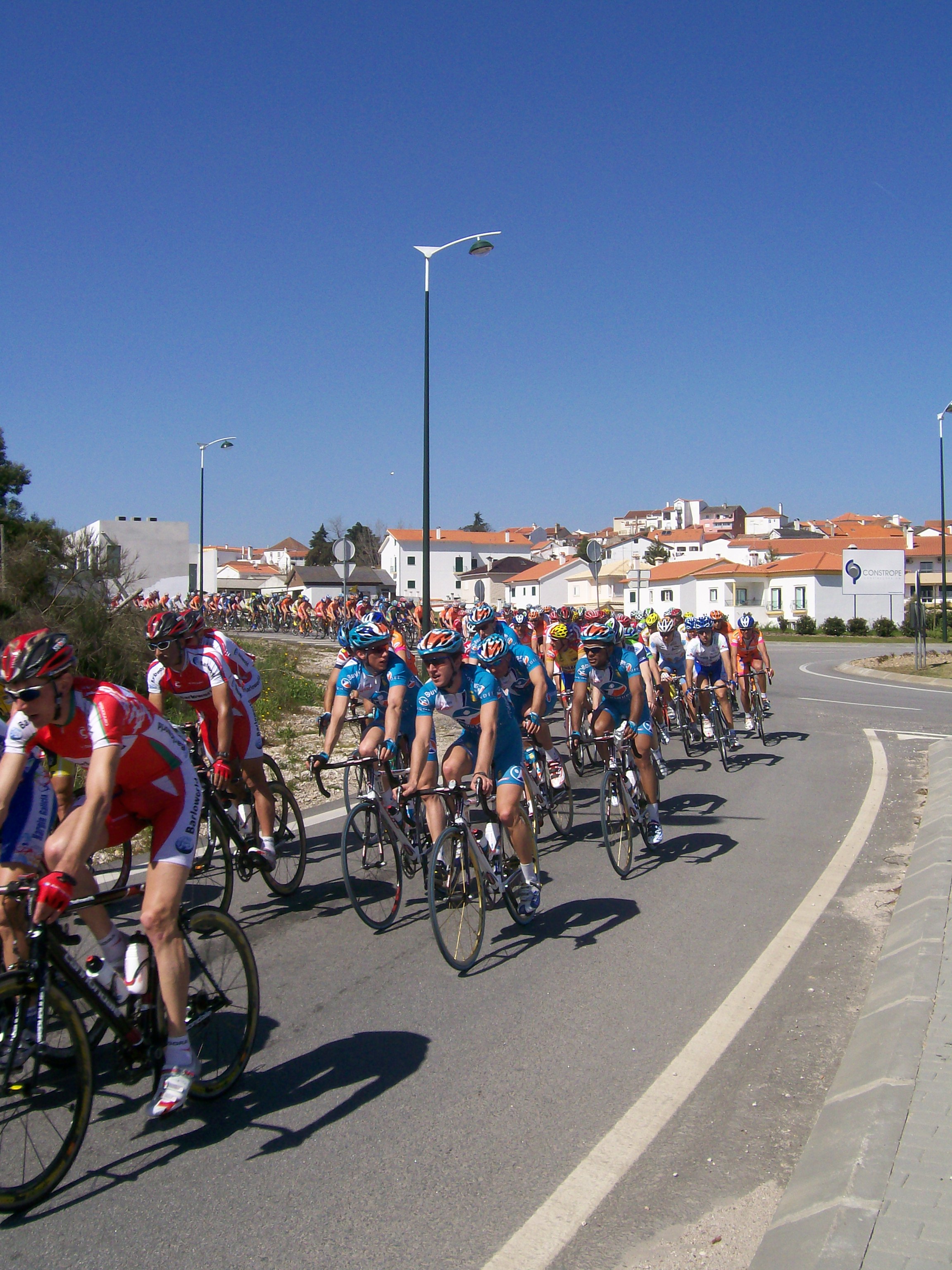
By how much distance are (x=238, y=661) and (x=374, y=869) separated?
1.91m

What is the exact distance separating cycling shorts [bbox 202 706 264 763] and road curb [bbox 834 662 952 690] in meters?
21.3

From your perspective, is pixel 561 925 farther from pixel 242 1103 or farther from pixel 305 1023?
pixel 242 1103

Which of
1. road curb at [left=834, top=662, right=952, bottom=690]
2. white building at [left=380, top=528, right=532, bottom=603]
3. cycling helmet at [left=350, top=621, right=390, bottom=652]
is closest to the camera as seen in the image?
cycling helmet at [left=350, top=621, right=390, bottom=652]

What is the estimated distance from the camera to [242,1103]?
13.2 feet

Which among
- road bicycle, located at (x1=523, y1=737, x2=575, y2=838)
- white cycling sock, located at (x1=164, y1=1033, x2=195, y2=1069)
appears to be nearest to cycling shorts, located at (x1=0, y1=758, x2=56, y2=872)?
white cycling sock, located at (x1=164, y1=1033, x2=195, y2=1069)

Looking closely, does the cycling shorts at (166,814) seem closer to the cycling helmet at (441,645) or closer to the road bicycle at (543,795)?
the cycling helmet at (441,645)

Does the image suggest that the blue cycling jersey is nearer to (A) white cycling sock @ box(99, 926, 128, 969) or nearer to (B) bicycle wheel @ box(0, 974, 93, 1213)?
(A) white cycling sock @ box(99, 926, 128, 969)

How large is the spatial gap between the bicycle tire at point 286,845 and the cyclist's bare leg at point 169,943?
2.90 metres

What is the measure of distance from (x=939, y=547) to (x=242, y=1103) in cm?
8932

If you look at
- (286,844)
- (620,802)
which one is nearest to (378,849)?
(286,844)

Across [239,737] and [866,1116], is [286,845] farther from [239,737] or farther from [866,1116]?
[866,1116]

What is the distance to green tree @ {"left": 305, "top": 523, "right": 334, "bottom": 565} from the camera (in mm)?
123375

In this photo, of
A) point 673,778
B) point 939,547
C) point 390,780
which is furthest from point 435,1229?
point 939,547

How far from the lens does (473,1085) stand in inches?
164
